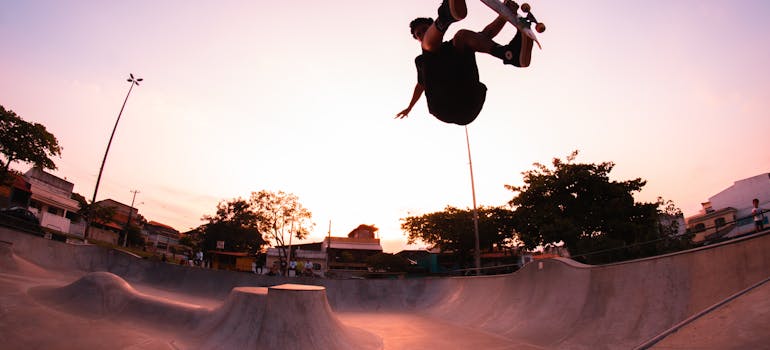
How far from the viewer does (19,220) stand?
17656 millimetres

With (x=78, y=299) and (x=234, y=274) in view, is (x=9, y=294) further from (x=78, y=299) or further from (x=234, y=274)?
(x=234, y=274)

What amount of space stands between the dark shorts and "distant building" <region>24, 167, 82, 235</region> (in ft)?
140

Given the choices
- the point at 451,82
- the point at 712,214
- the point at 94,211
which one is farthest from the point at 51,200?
the point at 712,214

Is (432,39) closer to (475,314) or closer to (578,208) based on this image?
(475,314)

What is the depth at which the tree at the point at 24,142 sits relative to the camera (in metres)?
21.5

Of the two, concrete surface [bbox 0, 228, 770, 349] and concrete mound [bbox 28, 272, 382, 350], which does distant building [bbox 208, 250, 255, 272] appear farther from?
concrete mound [bbox 28, 272, 382, 350]

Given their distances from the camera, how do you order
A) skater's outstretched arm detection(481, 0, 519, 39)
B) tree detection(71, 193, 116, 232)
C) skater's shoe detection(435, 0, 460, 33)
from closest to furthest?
1. skater's shoe detection(435, 0, 460, 33)
2. skater's outstretched arm detection(481, 0, 519, 39)
3. tree detection(71, 193, 116, 232)

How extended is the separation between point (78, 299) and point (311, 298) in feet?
18.0

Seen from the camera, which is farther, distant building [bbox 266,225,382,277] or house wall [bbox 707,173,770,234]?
distant building [bbox 266,225,382,277]

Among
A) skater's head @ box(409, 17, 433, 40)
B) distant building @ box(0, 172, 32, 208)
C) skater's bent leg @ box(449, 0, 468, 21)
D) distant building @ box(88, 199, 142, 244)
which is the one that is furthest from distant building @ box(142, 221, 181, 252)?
skater's bent leg @ box(449, 0, 468, 21)

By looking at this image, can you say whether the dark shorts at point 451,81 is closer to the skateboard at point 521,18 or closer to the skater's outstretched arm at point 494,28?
the skater's outstretched arm at point 494,28

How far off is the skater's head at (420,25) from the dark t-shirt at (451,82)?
0.80 feet

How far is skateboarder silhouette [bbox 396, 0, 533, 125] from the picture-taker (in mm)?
2908

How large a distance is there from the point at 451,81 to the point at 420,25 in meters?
0.64
